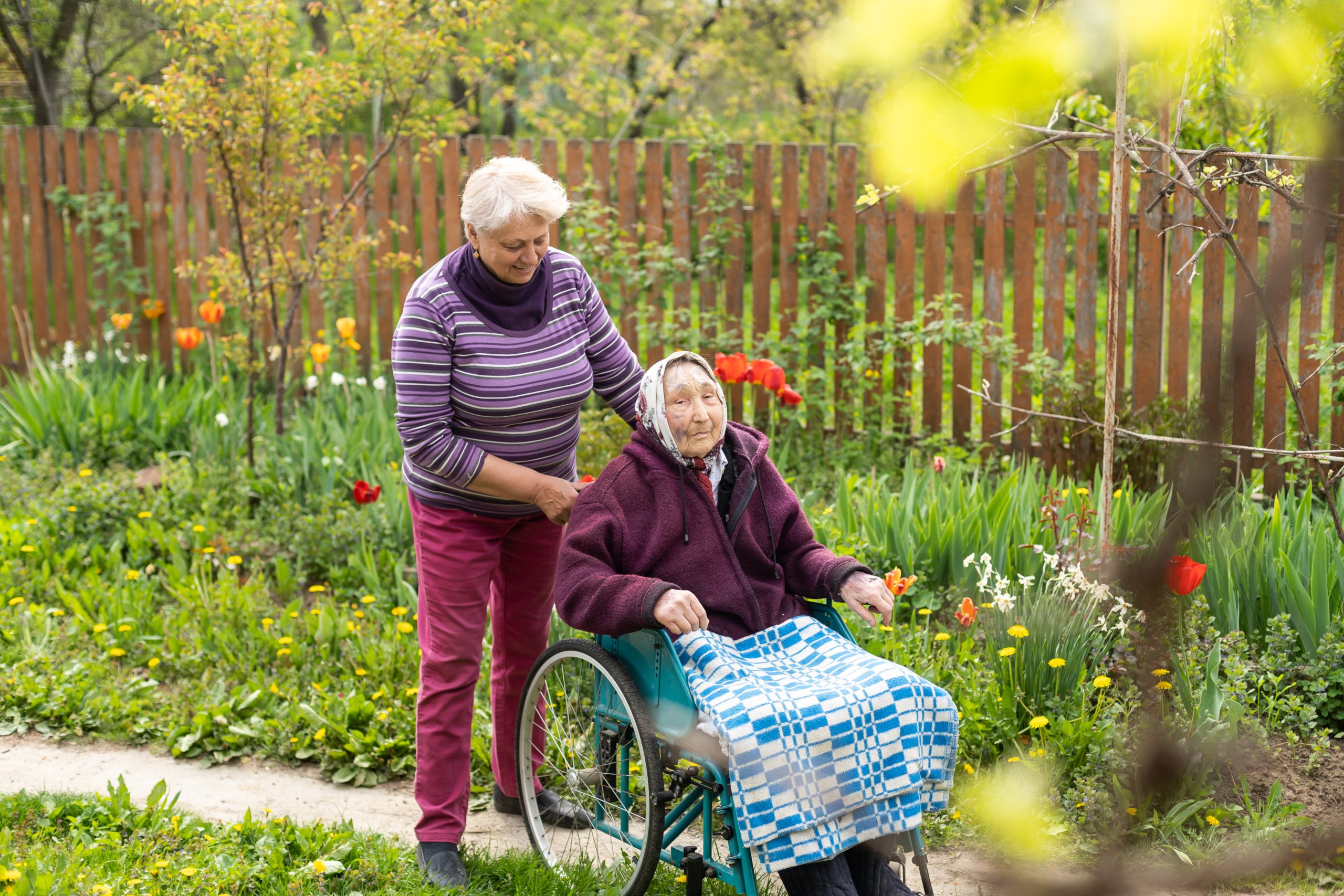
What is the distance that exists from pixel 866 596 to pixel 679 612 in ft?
1.47

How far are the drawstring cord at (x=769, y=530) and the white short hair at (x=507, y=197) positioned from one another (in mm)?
760

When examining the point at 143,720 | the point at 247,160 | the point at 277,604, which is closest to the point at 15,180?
the point at 247,160

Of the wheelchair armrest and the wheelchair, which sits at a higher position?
the wheelchair armrest

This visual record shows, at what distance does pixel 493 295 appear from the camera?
2.66 metres

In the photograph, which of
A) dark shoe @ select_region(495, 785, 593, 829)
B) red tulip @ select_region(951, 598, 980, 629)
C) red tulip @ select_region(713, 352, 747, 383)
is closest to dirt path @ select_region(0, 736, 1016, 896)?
dark shoe @ select_region(495, 785, 593, 829)

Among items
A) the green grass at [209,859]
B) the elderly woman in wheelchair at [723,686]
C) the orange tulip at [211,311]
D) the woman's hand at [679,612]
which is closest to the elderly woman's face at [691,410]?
the elderly woman in wheelchair at [723,686]

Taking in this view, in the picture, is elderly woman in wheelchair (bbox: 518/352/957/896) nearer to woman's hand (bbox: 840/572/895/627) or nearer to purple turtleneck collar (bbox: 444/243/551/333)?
woman's hand (bbox: 840/572/895/627)

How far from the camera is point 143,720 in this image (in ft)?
11.8

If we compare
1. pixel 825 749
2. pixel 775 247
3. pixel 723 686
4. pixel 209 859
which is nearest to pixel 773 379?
pixel 723 686

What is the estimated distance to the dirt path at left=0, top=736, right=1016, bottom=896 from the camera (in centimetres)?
314

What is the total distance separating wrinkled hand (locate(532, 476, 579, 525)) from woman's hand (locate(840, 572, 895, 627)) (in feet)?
2.06

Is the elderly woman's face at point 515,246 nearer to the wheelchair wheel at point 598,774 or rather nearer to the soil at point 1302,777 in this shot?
the wheelchair wheel at point 598,774

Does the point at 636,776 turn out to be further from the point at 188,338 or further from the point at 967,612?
the point at 188,338

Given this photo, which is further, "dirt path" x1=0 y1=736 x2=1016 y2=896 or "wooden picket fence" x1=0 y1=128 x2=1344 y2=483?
"wooden picket fence" x1=0 y1=128 x2=1344 y2=483
